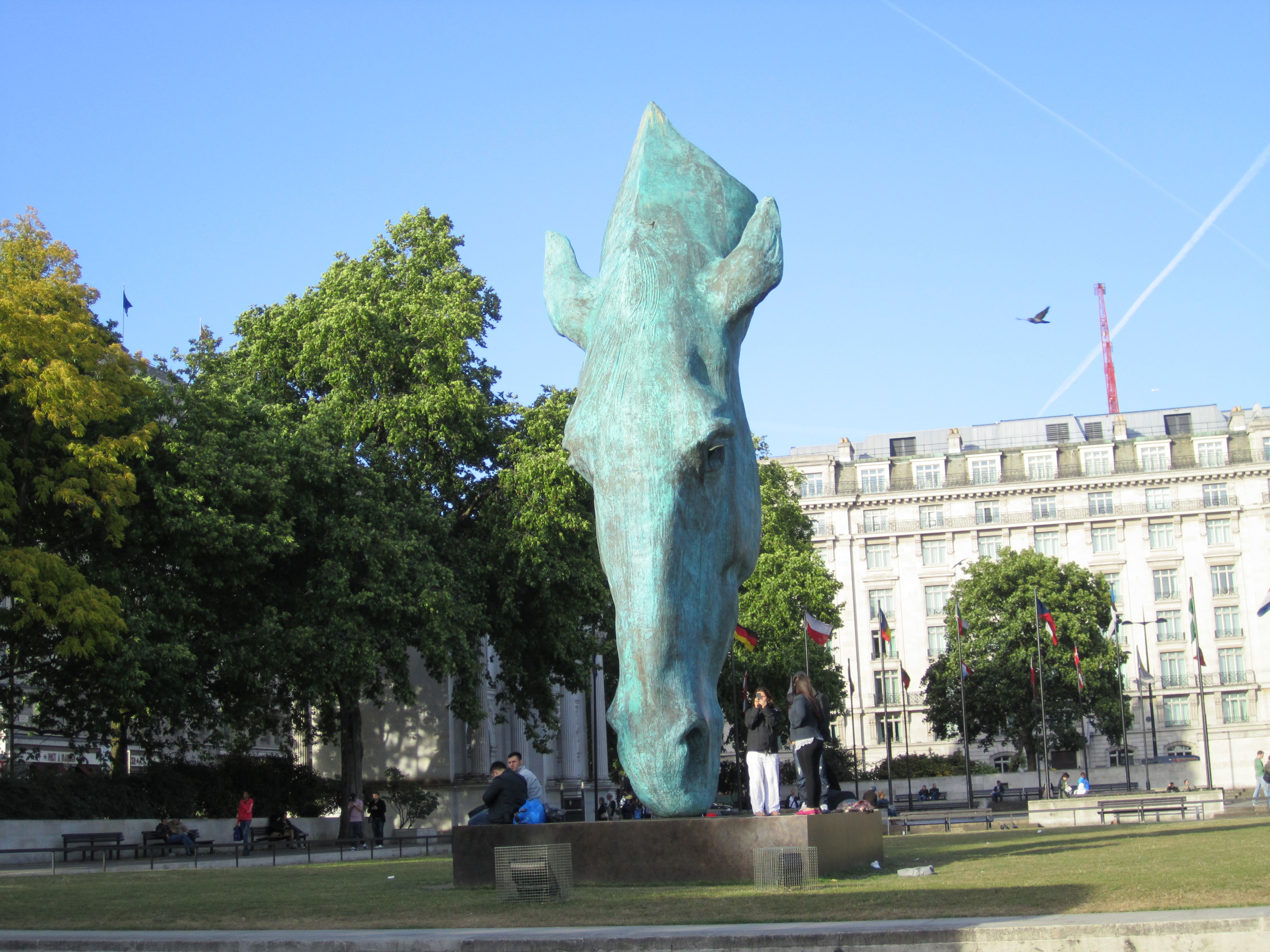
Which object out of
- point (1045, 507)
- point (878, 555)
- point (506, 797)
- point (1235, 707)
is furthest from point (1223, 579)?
point (506, 797)

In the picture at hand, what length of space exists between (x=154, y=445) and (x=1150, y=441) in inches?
2965

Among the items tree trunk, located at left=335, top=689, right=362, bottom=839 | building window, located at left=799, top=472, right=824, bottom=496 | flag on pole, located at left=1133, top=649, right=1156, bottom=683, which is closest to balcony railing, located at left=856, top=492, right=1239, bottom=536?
building window, located at left=799, top=472, right=824, bottom=496

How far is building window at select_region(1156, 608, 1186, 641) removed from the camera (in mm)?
83750

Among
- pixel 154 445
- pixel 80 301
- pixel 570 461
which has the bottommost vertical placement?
pixel 570 461

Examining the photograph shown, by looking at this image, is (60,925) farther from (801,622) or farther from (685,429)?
(801,622)

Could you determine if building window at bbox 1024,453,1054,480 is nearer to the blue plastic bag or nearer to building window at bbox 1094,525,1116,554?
building window at bbox 1094,525,1116,554

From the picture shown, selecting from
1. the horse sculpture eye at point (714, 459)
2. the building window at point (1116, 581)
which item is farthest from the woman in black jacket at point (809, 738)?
the building window at point (1116, 581)

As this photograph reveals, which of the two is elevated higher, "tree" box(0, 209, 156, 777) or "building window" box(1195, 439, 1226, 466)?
"building window" box(1195, 439, 1226, 466)

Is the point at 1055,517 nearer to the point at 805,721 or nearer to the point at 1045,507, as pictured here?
the point at 1045,507

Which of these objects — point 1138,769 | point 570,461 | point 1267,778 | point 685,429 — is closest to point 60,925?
point 570,461

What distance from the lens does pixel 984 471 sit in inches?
3610

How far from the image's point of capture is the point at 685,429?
30.9 ft

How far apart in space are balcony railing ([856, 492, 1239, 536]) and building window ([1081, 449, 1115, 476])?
264 cm

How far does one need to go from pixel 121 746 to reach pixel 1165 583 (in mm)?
70985
